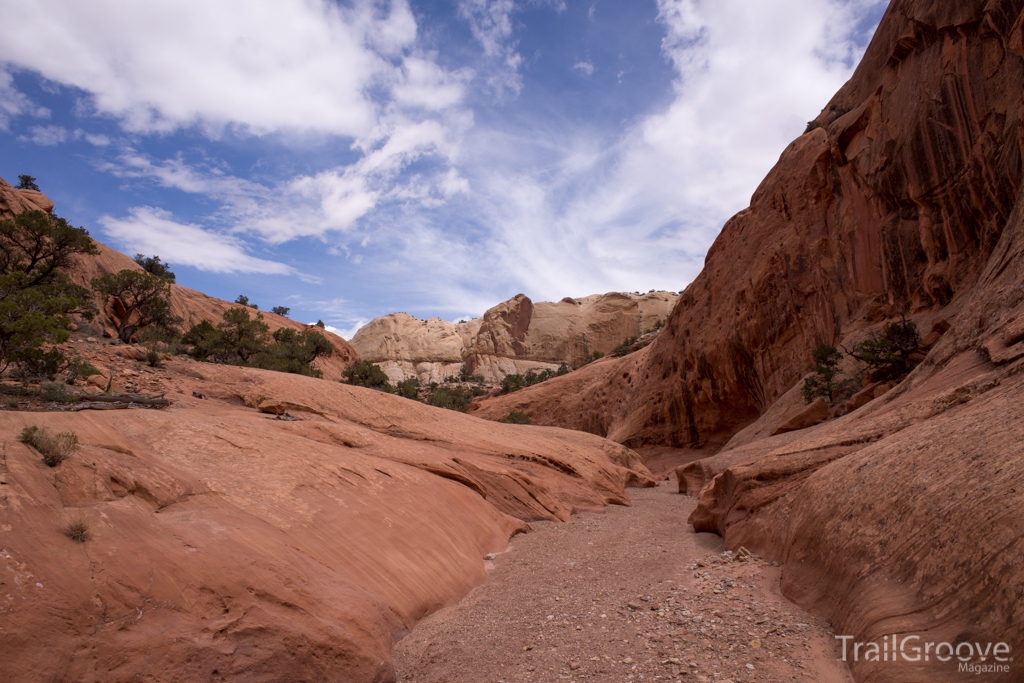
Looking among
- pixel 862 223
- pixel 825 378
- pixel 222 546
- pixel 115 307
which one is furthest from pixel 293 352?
pixel 222 546

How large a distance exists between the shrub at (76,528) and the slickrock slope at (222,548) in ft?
0.21

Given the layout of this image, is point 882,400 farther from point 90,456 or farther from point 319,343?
point 319,343

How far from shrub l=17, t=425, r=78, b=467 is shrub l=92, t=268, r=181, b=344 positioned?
28720 millimetres

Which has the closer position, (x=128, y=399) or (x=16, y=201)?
(x=128, y=399)

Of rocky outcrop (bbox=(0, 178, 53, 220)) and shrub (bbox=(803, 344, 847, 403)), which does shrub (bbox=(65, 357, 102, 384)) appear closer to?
shrub (bbox=(803, 344, 847, 403))

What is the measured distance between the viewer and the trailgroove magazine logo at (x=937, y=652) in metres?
3.02

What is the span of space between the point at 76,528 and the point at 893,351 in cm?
1697

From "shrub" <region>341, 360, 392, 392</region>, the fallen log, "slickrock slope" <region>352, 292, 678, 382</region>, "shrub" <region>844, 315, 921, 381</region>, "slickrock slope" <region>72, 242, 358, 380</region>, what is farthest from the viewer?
"slickrock slope" <region>352, 292, 678, 382</region>

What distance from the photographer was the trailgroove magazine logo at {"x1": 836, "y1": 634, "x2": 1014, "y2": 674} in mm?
3024

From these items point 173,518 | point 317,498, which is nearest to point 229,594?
point 173,518

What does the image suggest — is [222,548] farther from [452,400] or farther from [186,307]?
[186,307]

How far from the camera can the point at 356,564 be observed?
595cm

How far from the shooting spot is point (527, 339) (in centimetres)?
7844

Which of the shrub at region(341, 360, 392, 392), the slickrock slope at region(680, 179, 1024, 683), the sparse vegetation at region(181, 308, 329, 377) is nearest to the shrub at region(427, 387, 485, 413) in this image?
the shrub at region(341, 360, 392, 392)
